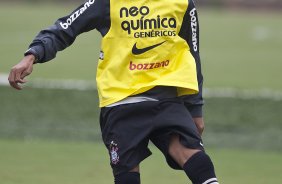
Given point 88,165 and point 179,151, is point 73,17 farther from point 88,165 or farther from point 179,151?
point 88,165

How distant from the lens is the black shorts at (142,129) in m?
6.22

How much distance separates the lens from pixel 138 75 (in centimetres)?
634

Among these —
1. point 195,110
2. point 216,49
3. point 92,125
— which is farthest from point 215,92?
point 216,49

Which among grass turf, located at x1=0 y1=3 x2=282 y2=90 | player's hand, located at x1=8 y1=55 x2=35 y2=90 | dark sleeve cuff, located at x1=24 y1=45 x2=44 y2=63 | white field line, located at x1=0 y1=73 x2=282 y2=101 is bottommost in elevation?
grass turf, located at x1=0 y1=3 x2=282 y2=90

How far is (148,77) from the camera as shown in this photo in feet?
20.8

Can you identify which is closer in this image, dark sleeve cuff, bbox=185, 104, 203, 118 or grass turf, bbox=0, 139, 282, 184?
dark sleeve cuff, bbox=185, 104, 203, 118

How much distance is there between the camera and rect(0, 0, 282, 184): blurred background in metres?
9.91

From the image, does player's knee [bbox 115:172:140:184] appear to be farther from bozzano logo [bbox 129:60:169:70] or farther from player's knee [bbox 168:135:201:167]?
bozzano logo [bbox 129:60:169:70]

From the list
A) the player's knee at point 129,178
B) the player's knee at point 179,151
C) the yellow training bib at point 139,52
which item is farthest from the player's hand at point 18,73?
the player's knee at point 179,151

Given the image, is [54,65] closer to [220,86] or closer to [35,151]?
[220,86]

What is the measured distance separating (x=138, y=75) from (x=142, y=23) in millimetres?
329

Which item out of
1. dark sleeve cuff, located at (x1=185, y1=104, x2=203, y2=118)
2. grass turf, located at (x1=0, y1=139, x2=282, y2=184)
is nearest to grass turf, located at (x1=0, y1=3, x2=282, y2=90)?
grass turf, located at (x1=0, y1=139, x2=282, y2=184)

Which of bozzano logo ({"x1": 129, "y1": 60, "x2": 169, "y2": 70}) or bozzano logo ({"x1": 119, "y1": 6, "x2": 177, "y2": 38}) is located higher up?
bozzano logo ({"x1": 119, "y1": 6, "x2": 177, "y2": 38})

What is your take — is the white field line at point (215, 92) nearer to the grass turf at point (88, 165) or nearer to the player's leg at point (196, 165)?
the grass turf at point (88, 165)
